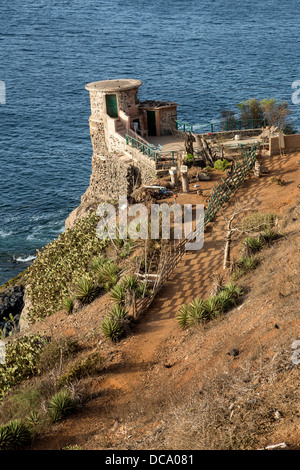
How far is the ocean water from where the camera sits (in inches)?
2265

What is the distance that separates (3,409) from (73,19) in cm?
12961

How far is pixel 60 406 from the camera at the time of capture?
15.6 metres

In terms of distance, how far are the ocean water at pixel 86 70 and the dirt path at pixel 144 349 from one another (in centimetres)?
2241

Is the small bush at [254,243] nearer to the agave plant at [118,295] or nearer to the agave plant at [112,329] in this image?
the agave plant at [118,295]

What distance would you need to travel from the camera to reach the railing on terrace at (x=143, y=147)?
1415 inches

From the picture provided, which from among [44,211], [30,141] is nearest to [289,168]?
[44,211]

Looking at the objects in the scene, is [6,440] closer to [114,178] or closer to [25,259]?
[114,178]

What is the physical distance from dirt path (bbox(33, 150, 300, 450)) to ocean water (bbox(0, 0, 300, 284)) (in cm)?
2241

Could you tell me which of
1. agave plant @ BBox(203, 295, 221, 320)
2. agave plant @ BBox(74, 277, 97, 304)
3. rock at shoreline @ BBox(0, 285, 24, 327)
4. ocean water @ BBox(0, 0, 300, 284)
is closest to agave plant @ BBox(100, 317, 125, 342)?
agave plant @ BBox(203, 295, 221, 320)

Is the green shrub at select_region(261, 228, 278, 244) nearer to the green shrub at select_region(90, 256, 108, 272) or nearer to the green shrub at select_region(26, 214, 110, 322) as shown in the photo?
the green shrub at select_region(90, 256, 108, 272)

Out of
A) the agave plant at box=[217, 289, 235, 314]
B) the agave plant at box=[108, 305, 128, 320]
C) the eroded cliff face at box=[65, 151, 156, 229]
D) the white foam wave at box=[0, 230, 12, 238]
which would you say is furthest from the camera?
the white foam wave at box=[0, 230, 12, 238]

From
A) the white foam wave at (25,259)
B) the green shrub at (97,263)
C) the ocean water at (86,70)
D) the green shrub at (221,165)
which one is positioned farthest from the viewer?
the ocean water at (86,70)

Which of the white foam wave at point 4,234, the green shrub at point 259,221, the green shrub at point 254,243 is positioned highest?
the green shrub at point 259,221

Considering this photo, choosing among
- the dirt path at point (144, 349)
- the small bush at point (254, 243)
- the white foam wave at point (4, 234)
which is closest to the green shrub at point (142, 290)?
the dirt path at point (144, 349)
